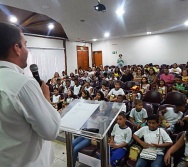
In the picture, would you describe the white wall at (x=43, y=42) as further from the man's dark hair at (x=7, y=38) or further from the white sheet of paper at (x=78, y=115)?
the man's dark hair at (x=7, y=38)

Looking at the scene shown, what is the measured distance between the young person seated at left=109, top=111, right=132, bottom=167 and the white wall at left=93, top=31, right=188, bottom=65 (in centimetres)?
833

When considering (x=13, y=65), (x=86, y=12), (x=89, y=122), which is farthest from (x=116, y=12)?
(x=13, y=65)

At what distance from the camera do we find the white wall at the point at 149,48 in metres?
9.12

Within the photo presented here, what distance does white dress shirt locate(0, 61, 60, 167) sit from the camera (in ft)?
2.12

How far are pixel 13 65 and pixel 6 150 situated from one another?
37 centimetres

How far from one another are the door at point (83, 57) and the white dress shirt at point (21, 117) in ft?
33.5

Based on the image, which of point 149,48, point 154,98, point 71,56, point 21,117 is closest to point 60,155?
point 21,117

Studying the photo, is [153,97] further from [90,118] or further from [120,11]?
[90,118]

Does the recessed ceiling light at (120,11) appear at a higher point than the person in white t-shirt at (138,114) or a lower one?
higher

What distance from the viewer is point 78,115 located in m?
1.45

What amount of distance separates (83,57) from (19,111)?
10852mm

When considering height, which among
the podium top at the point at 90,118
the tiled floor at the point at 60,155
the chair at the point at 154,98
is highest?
the podium top at the point at 90,118

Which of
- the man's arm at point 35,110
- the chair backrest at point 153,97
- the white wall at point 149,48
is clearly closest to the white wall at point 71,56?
the white wall at point 149,48

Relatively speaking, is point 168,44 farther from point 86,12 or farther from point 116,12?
point 86,12
